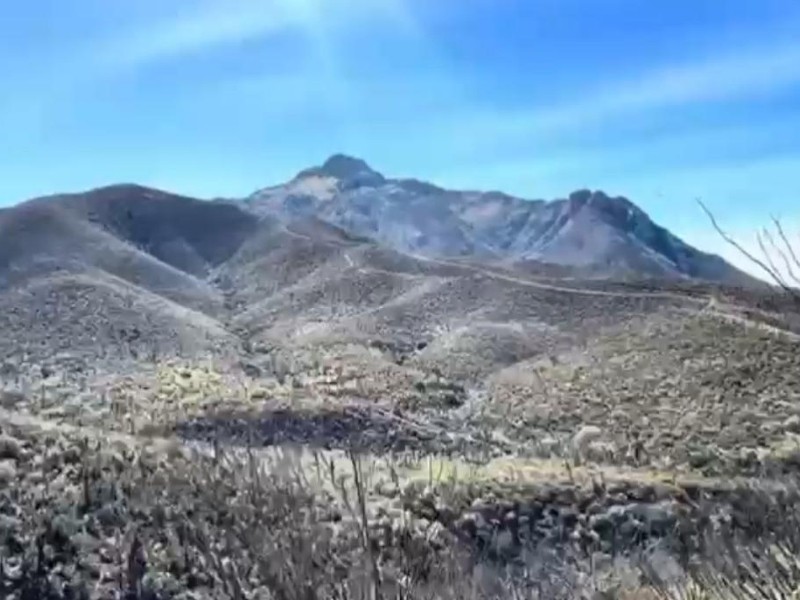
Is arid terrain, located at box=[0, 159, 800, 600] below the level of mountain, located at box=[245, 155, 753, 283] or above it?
below

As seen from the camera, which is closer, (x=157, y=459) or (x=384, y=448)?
(x=157, y=459)

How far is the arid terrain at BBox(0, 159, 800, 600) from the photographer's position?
1263 centimetres

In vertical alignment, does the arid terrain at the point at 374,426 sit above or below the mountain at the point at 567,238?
below

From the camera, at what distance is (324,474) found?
19.0 m

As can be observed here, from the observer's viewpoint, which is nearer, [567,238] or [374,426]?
[374,426]

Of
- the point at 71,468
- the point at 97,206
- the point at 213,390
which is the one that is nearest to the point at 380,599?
the point at 71,468

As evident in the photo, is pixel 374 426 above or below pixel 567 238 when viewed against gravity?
below

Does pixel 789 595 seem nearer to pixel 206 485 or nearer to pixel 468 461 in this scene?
pixel 206 485

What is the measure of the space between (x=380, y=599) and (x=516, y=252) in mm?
175990

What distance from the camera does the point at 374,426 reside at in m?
34.1

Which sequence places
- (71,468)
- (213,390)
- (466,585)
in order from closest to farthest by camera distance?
(466,585) → (71,468) → (213,390)

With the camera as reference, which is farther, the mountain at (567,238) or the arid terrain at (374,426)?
the mountain at (567,238)

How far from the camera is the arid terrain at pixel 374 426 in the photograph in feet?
41.4

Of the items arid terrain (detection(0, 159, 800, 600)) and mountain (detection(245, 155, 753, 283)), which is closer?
arid terrain (detection(0, 159, 800, 600))
